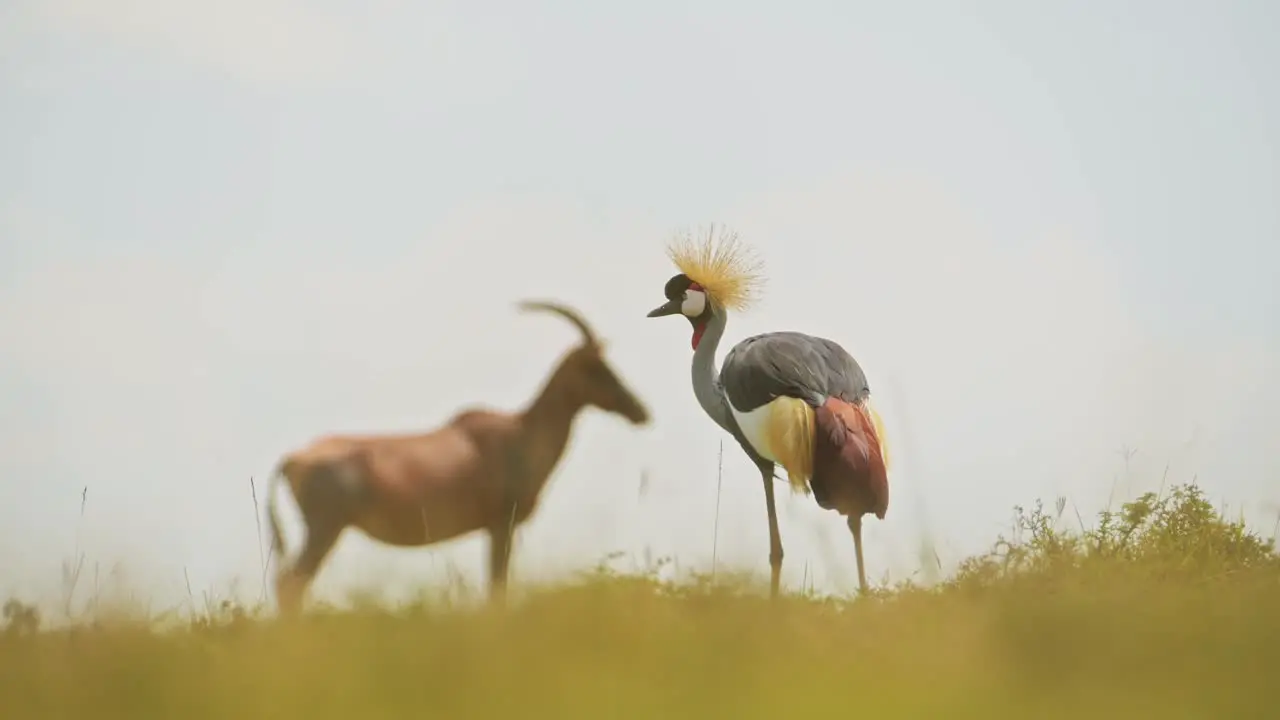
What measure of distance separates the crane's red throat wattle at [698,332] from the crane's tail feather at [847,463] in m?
1.52

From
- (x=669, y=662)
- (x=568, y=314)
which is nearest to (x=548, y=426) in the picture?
(x=568, y=314)

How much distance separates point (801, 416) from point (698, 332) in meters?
1.60

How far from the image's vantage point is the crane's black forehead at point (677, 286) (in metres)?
9.75

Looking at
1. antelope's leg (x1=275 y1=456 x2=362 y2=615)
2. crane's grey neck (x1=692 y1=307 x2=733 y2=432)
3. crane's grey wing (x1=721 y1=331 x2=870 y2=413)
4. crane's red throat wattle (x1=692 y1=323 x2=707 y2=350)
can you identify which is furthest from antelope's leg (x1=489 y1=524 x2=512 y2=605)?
crane's red throat wattle (x1=692 y1=323 x2=707 y2=350)

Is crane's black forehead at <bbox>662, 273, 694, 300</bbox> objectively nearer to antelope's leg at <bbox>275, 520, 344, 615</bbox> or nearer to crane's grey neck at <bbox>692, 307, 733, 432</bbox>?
crane's grey neck at <bbox>692, 307, 733, 432</bbox>

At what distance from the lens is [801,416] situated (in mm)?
8508

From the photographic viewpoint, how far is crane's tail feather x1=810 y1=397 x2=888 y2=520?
8.36m

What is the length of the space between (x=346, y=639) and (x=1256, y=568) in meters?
6.53

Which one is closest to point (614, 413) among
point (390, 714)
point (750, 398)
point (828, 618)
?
point (750, 398)

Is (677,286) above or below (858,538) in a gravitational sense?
above

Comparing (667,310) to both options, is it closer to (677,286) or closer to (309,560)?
(677,286)

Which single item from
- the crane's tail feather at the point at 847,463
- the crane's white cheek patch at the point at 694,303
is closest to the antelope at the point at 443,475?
the crane's tail feather at the point at 847,463

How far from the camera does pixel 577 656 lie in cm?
390

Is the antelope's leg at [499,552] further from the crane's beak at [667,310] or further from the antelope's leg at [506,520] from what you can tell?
the crane's beak at [667,310]
